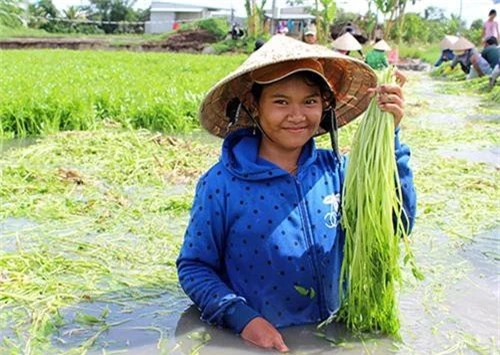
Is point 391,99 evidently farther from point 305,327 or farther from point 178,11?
point 178,11

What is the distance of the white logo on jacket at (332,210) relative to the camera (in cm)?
242

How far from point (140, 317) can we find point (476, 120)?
7.69m

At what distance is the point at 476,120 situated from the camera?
31.3ft

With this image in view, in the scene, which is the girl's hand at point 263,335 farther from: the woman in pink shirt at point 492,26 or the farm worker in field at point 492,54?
the woman in pink shirt at point 492,26

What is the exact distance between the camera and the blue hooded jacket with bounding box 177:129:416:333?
7.69 feet

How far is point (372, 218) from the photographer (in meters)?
2.31

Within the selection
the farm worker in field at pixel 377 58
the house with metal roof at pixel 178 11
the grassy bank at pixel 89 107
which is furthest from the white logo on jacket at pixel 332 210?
the house with metal roof at pixel 178 11

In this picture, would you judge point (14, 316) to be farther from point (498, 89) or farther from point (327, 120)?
point (498, 89)

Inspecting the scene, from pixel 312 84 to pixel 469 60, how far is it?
1780cm

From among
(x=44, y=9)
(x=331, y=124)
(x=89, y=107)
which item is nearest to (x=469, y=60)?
(x=89, y=107)

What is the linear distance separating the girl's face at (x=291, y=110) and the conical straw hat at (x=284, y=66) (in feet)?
0.24

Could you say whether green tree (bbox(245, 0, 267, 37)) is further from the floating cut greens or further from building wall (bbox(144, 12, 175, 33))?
the floating cut greens

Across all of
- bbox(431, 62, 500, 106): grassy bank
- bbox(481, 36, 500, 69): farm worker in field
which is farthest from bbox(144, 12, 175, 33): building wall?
bbox(481, 36, 500, 69): farm worker in field

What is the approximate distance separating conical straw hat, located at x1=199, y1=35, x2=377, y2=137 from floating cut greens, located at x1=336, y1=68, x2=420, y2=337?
0.14 meters
